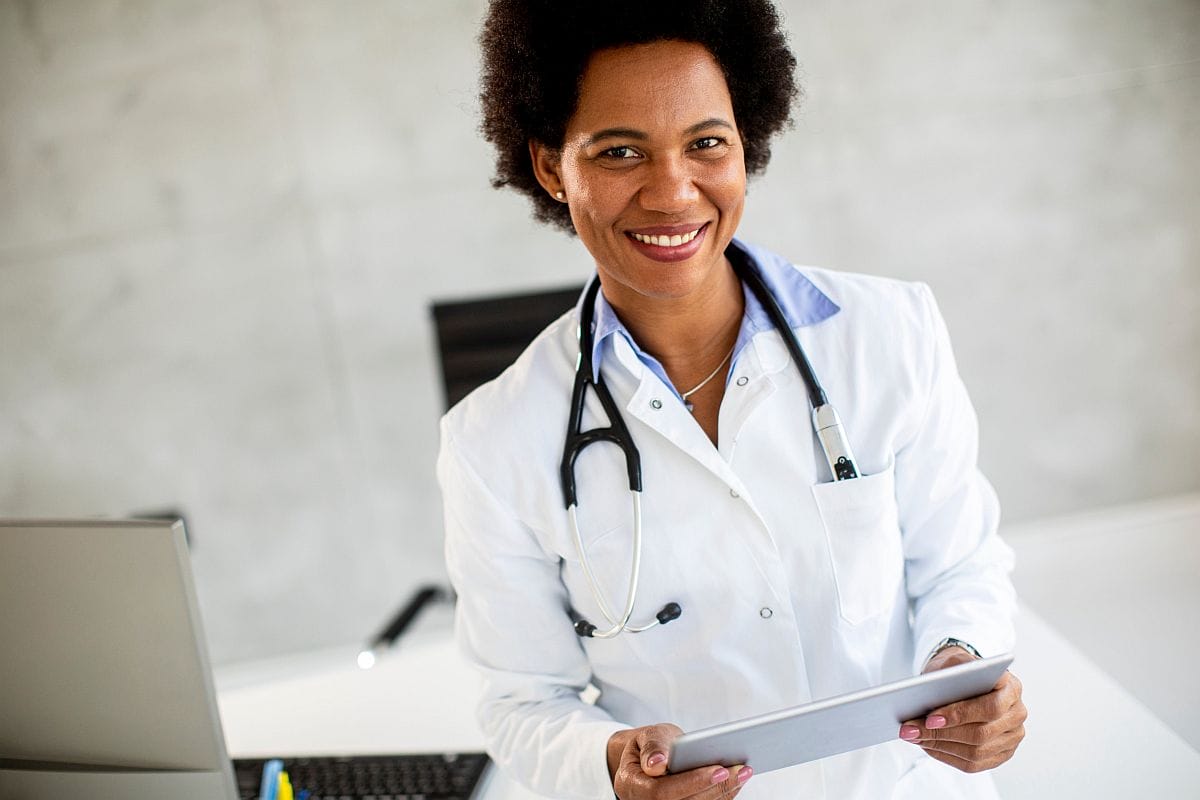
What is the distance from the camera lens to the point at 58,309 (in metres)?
2.82

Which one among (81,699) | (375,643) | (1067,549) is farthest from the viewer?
(1067,549)

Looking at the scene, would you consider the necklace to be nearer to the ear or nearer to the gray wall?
the ear

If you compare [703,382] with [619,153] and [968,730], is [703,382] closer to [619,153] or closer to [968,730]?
[619,153]

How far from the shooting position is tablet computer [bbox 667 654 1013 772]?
0.91 metres

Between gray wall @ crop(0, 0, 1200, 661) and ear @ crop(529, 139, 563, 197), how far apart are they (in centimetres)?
149

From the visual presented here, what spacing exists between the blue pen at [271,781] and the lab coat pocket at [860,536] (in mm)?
799

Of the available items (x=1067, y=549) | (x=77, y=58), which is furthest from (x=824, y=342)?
(x=77, y=58)

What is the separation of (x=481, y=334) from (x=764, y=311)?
0.90 m

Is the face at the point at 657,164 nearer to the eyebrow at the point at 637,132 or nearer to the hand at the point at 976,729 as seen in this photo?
the eyebrow at the point at 637,132

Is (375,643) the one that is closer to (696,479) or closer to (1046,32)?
(696,479)

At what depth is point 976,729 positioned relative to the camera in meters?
1.04

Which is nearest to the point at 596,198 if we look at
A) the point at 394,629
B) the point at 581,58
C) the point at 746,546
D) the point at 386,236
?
the point at 581,58

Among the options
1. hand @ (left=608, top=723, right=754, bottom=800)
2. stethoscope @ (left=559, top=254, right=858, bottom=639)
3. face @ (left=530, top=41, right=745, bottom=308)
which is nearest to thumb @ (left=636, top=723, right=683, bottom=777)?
hand @ (left=608, top=723, right=754, bottom=800)

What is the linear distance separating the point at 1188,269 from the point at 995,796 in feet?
7.26
